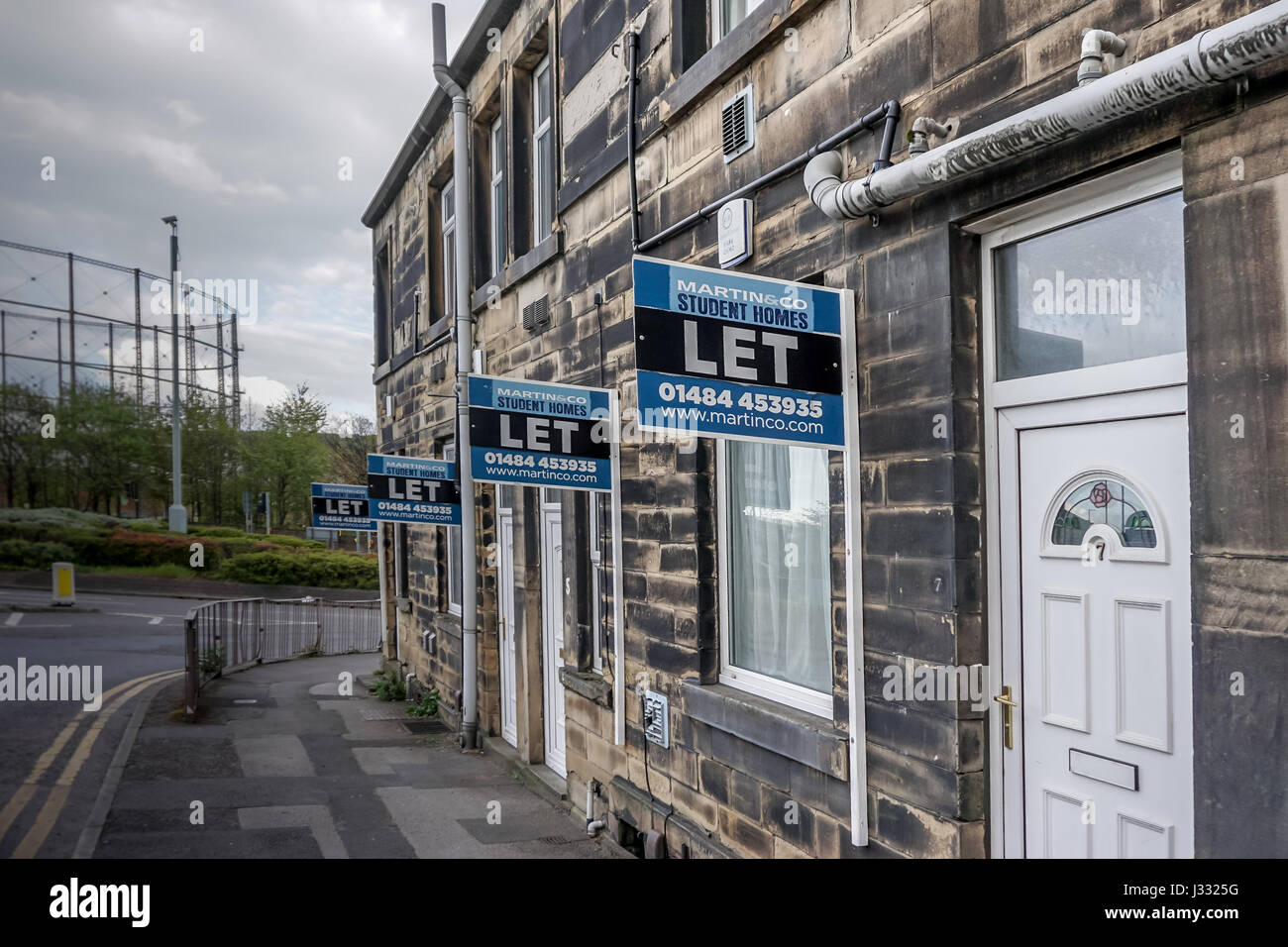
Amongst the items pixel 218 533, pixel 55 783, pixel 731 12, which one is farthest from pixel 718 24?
pixel 218 533

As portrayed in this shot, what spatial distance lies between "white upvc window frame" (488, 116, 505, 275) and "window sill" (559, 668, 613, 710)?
14.6 feet

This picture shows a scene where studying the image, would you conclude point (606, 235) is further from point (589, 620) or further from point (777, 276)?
point (589, 620)

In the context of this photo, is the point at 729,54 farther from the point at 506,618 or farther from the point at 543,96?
the point at 506,618

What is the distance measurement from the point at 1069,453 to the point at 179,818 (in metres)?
6.98

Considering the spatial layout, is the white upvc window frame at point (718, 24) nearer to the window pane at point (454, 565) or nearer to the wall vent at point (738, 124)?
the wall vent at point (738, 124)

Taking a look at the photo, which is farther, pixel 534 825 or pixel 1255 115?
pixel 534 825

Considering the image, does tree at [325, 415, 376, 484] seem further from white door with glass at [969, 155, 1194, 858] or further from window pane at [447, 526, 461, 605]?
white door with glass at [969, 155, 1194, 858]

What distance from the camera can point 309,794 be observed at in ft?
26.9

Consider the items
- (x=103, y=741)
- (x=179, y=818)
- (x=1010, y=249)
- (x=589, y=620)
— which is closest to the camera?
(x=1010, y=249)

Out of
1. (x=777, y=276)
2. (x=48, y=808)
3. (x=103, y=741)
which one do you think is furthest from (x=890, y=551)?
(x=103, y=741)

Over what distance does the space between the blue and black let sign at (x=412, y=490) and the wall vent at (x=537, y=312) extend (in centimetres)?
290

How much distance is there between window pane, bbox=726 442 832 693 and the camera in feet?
15.4

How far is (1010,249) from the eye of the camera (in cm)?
366

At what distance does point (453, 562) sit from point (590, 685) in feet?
18.9
